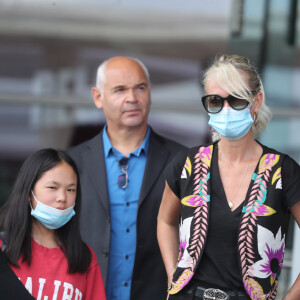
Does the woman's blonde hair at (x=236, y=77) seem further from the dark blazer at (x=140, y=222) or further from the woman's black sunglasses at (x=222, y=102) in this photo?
the dark blazer at (x=140, y=222)

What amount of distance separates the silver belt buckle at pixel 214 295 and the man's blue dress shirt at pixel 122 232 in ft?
3.19

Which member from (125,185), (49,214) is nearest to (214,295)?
(49,214)

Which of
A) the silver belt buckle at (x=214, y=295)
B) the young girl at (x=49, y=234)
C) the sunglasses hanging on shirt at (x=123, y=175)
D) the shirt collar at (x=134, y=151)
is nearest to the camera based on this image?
the silver belt buckle at (x=214, y=295)

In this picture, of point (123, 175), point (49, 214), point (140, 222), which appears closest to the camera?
point (49, 214)

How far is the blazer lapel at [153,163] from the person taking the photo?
3.59m

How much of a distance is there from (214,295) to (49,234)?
2.68 feet

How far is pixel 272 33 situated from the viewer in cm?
606

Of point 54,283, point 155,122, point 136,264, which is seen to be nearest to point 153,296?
point 136,264

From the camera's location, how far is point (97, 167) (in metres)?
3.69

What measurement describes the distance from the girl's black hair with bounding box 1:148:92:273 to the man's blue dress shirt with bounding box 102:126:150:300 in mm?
555

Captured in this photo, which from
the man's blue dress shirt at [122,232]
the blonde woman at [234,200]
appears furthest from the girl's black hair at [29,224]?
the man's blue dress shirt at [122,232]

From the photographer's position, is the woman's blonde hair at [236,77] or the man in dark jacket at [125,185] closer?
the woman's blonde hair at [236,77]

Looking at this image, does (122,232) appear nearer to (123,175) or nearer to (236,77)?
(123,175)

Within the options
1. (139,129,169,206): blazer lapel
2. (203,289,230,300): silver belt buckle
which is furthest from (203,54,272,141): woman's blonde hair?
(139,129,169,206): blazer lapel
